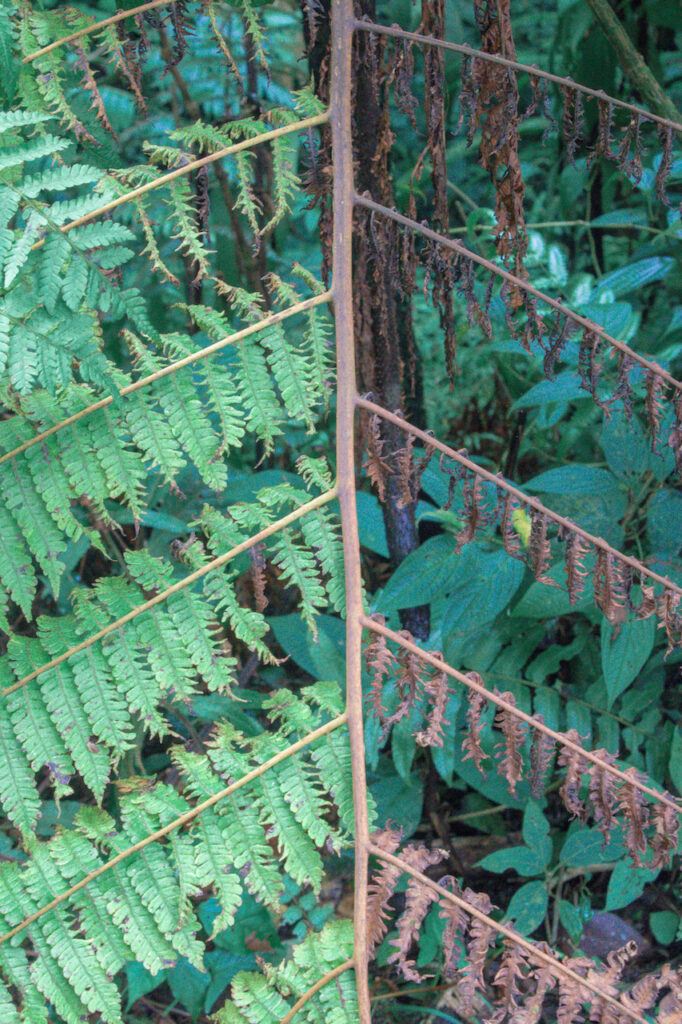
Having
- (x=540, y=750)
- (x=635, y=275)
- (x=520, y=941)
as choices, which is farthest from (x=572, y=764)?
(x=635, y=275)

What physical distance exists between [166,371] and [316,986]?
62 cm

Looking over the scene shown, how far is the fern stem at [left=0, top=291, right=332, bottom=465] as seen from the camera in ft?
2.99

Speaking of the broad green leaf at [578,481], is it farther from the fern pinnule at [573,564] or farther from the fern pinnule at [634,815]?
the fern pinnule at [634,815]

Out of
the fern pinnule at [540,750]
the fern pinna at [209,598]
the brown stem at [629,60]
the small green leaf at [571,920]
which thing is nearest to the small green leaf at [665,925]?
the small green leaf at [571,920]

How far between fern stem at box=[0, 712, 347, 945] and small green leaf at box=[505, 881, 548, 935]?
2.04 feet

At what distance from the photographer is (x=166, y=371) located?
937 millimetres

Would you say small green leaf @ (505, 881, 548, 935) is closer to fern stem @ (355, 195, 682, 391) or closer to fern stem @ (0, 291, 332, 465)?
fern stem @ (355, 195, 682, 391)

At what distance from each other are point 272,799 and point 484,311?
60 cm

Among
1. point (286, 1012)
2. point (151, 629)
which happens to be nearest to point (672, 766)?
point (286, 1012)

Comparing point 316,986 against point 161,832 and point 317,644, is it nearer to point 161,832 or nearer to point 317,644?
point 161,832

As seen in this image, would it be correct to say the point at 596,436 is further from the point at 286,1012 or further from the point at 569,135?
the point at 286,1012

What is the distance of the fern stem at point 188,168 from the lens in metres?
0.89

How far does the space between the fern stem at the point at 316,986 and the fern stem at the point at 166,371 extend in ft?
1.93

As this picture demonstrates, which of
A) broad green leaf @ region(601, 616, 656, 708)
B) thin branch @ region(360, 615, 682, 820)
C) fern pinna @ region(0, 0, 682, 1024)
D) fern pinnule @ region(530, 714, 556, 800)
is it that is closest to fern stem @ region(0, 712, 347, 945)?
fern pinna @ region(0, 0, 682, 1024)
